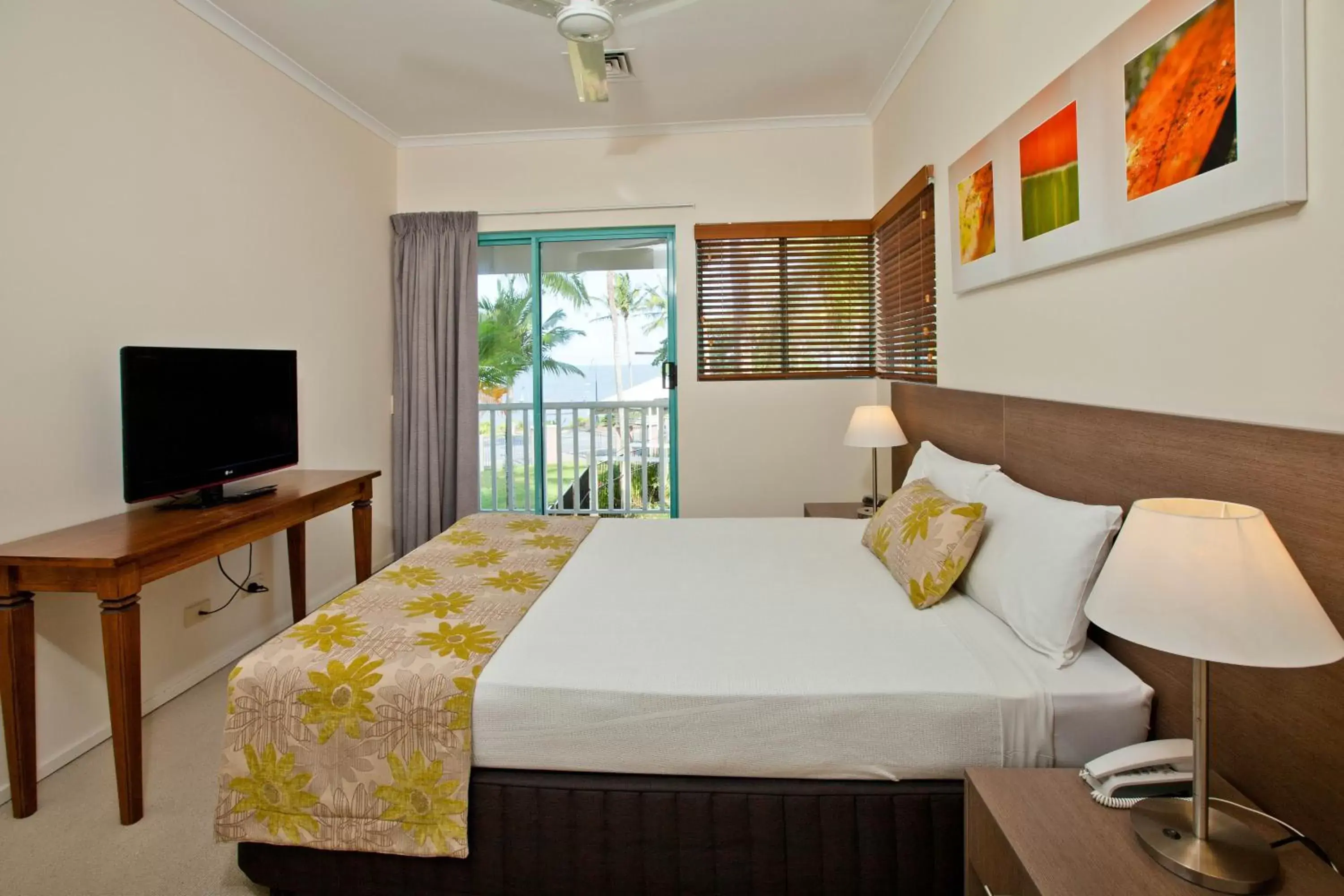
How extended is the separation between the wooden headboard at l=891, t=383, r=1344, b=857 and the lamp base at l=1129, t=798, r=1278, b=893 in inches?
6.1

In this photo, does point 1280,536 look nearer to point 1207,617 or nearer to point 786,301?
point 1207,617

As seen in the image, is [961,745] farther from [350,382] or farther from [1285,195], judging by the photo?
[350,382]

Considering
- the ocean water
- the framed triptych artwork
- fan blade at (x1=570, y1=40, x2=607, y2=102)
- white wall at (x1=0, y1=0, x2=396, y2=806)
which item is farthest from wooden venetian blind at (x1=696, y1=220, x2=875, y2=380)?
white wall at (x1=0, y1=0, x2=396, y2=806)

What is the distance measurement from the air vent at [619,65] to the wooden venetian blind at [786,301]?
100cm

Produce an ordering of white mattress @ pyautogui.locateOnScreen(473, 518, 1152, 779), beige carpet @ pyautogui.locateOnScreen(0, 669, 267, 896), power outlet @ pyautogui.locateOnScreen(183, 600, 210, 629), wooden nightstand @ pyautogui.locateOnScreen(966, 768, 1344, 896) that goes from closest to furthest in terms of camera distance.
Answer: wooden nightstand @ pyautogui.locateOnScreen(966, 768, 1344, 896) → white mattress @ pyautogui.locateOnScreen(473, 518, 1152, 779) → beige carpet @ pyautogui.locateOnScreen(0, 669, 267, 896) → power outlet @ pyautogui.locateOnScreen(183, 600, 210, 629)

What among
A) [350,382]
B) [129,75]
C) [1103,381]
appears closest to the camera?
[1103,381]

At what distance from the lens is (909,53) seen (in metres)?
3.22

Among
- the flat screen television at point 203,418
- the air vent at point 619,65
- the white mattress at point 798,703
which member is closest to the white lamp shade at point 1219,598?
the white mattress at point 798,703

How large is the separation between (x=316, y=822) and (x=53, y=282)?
6.20ft

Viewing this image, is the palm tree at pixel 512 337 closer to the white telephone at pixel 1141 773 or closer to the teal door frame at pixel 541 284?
the teal door frame at pixel 541 284

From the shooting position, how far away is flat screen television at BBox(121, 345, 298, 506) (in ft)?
7.25

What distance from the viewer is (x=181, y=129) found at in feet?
8.82

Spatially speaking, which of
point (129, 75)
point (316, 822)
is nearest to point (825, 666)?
point (316, 822)

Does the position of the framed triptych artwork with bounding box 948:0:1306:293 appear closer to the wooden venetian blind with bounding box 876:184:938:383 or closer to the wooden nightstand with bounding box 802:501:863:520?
the wooden venetian blind with bounding box 876:184:938:383
